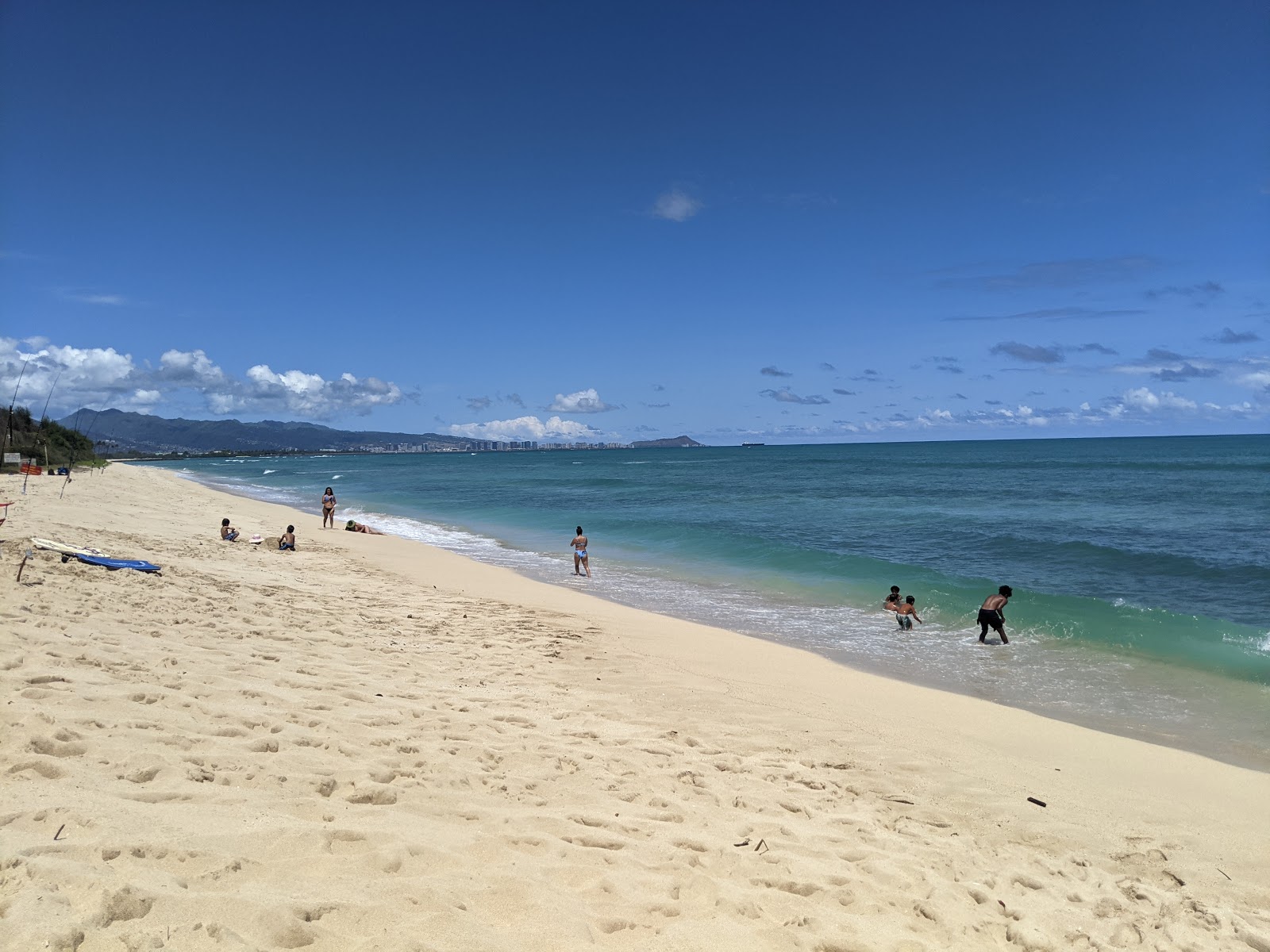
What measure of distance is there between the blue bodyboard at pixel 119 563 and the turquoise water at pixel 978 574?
827cm

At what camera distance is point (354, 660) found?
7.48 metres

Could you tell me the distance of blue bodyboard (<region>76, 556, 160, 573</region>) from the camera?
9863 mm

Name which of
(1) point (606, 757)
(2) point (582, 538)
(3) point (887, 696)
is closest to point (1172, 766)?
(3) point (887, 696)

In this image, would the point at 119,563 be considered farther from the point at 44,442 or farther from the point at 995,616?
the point at 44,442

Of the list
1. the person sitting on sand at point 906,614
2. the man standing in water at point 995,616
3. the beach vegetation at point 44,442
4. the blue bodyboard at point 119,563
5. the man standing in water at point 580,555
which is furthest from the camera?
the beach vegetation at point 44,442

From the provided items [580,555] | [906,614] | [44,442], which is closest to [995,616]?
[906,614]

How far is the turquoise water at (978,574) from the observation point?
9.59 metres

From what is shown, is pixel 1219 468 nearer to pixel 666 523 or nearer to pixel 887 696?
pixel 666 523

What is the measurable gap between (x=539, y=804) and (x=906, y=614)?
9835 millimetres

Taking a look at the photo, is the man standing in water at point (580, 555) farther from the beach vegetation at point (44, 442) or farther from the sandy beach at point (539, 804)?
the beach vegetation at point (44, 442)

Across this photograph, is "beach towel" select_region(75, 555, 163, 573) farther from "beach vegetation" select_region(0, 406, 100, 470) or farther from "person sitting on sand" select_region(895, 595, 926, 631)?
"beach vegetation" select_region(0, 406, 100, 470)

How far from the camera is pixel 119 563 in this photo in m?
10.0

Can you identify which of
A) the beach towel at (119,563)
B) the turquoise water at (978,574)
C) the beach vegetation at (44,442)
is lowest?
the turquoise water at (978,574)

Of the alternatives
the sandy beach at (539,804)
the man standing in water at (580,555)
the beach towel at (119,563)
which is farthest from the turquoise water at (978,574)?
the beach towel at (119,563)
